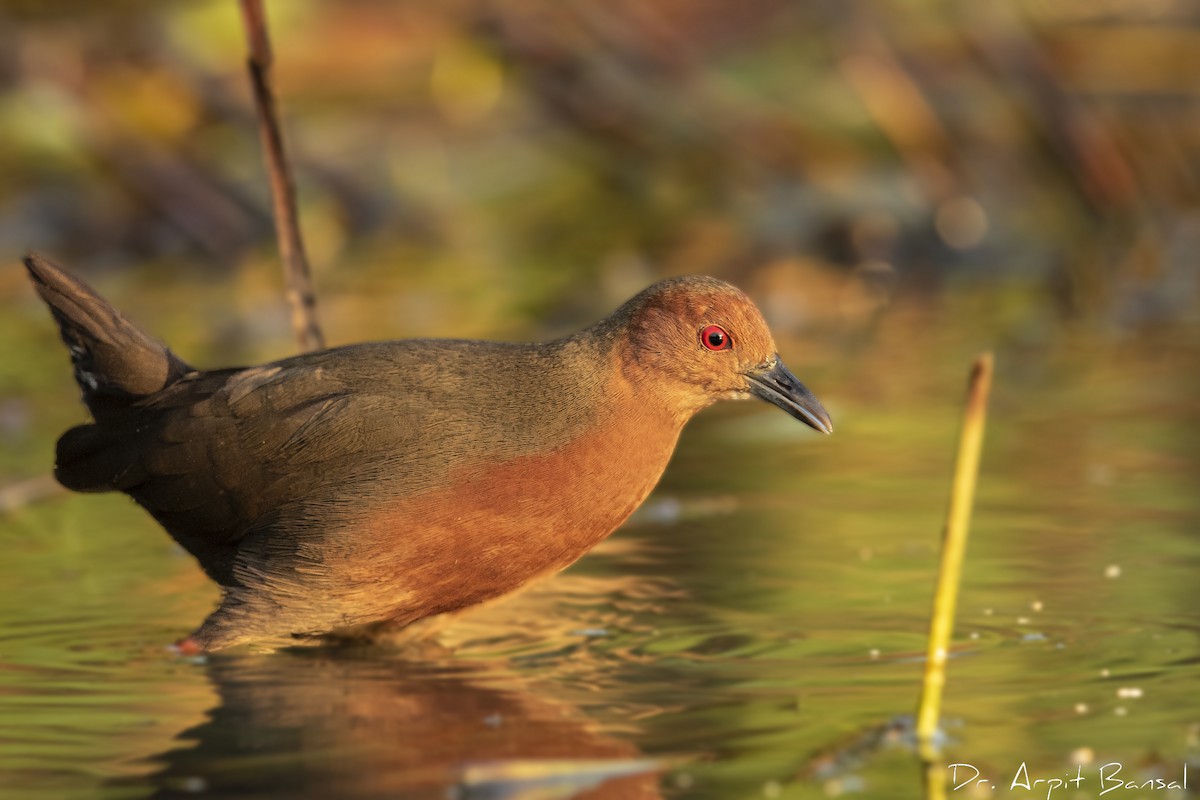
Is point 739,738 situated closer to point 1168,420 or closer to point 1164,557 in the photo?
point 1164,557

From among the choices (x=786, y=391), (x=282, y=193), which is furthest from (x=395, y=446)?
(x=282, y=193)

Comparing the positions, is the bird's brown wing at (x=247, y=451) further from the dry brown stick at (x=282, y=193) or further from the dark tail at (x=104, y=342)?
the dry brown stick at (x=282, y=193)

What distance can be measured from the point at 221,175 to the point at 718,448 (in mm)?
5200

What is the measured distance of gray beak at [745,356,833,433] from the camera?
4480mm

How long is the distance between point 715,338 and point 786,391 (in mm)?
210

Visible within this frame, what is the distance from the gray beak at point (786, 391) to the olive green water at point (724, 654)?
465mm

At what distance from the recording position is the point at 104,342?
179 inches

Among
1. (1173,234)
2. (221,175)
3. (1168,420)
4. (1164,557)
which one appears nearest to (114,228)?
(221,175)

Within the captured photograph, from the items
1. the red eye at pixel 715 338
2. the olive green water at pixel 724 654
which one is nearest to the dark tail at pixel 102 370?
the olive green water at pixel 724 654

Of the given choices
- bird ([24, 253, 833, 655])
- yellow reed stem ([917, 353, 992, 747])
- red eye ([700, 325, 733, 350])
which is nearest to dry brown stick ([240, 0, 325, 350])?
bird ([24, 253, 833, 655])

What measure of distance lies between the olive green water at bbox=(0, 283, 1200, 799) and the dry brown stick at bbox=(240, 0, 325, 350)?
0.75 meters

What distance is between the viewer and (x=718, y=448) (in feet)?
21.1

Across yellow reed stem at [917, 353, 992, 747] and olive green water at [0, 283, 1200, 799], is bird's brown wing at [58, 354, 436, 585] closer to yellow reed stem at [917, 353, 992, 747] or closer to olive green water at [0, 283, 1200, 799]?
olive green water at [0, 283, 1200, 799]

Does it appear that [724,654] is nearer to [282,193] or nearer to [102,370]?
[102,370]
